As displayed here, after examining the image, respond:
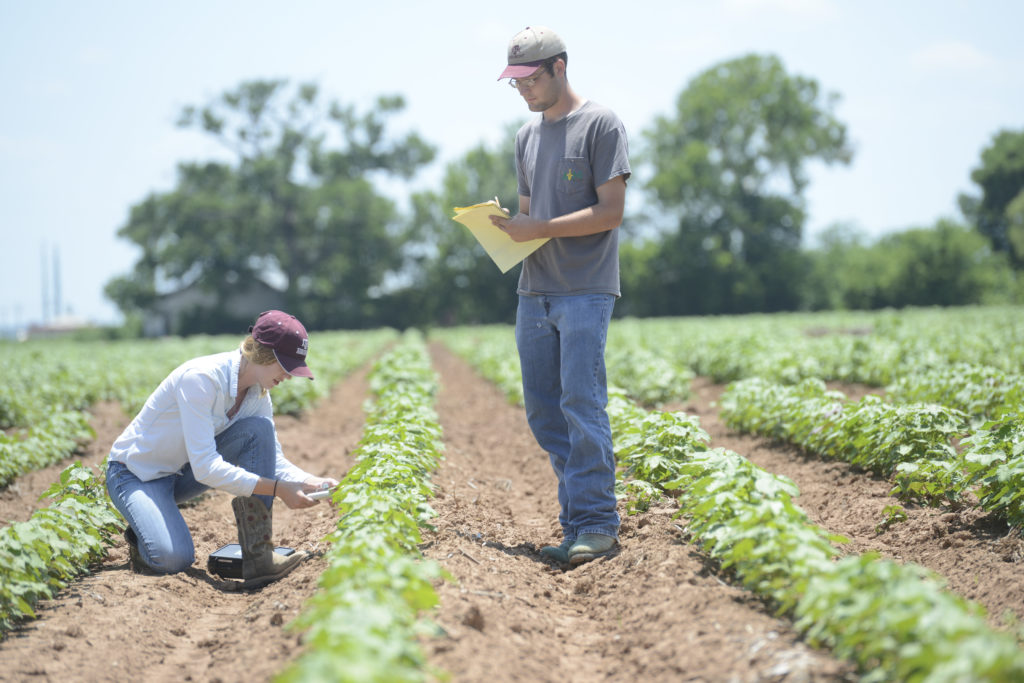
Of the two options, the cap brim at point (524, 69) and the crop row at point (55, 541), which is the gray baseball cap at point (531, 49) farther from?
the crop row at point (55, 541)

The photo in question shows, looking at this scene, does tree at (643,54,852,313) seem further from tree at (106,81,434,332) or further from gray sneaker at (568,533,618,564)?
gray sneaker at (568,533,618,564)

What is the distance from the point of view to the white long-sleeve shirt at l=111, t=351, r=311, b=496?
392 cm

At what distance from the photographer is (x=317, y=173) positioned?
51594 millimetres

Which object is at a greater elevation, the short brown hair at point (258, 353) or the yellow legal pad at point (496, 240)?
the yellow legal pad at point (496, 240)

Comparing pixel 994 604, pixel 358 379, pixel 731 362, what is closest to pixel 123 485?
pixel 994 604

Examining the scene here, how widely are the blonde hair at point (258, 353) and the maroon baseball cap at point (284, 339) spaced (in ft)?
0.09

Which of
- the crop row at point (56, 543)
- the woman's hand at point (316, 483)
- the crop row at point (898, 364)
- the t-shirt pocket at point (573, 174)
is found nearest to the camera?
the crop row at point (56, 543)

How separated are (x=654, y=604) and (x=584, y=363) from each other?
3.78 ft

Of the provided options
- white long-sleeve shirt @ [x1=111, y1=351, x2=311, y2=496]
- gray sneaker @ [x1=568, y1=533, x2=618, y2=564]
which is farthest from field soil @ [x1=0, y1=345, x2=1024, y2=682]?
white long-sleeve shirt @ [x1=111, y1=351, x2=311, y2=496]

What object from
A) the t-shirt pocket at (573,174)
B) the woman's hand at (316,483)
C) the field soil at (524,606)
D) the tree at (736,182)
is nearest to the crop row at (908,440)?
the field soil at (524,606)

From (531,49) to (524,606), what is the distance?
8.41 ft

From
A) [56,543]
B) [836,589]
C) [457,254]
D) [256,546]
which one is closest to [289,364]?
[256,546]

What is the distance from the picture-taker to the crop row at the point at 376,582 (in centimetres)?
206

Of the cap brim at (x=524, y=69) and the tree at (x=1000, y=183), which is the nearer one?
the cap brim at (x=524, y=69)
